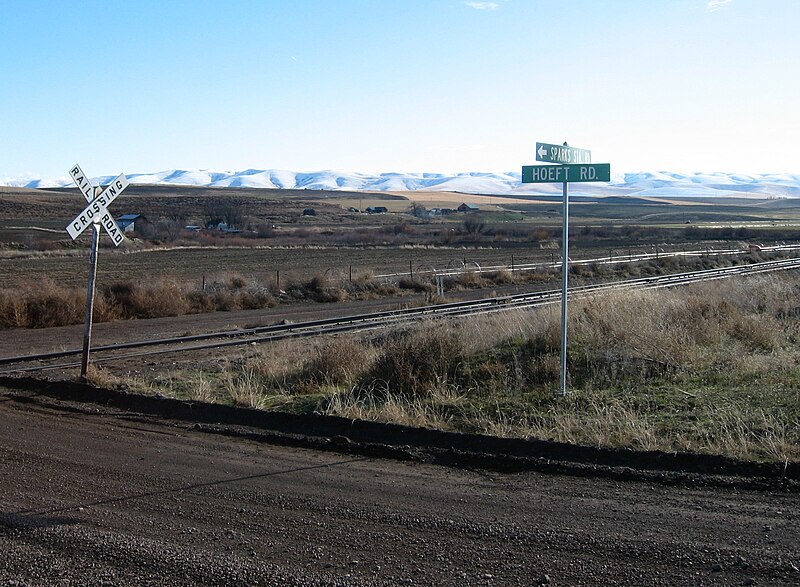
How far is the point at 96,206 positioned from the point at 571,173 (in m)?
7.00

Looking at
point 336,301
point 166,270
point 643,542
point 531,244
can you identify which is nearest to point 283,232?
point 531,244

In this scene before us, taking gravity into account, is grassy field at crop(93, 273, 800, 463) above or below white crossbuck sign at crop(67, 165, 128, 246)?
below

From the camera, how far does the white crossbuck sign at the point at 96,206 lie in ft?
41.5

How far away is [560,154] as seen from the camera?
1102 centimetres

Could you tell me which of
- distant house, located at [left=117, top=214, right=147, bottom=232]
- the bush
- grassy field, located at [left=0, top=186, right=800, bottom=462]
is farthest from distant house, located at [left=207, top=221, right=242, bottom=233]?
the bush

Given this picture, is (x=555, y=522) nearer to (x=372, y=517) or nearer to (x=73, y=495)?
(x=372, y=517)

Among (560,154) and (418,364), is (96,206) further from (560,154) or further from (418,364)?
(560,154)

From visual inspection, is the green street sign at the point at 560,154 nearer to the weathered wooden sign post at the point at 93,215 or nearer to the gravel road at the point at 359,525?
the gravel road at the point at 359,525

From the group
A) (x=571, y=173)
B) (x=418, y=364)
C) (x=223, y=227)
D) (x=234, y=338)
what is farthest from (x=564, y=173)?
(x=223, y=227)

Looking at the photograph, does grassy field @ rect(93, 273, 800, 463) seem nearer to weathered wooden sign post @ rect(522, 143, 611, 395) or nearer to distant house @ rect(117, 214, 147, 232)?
weathered wooden sign post @ rect(522, 143, 611, 395)

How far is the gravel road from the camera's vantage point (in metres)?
5.49

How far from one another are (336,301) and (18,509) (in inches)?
1139

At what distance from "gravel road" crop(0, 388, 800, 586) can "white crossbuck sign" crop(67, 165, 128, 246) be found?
482 cm

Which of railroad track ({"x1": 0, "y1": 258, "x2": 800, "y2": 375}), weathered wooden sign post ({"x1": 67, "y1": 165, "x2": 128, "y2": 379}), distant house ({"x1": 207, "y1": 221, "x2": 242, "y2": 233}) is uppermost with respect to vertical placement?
weathered wooden sign post ({"x1": 67, "y1": 165, "x2": 128, "y2": 379})
